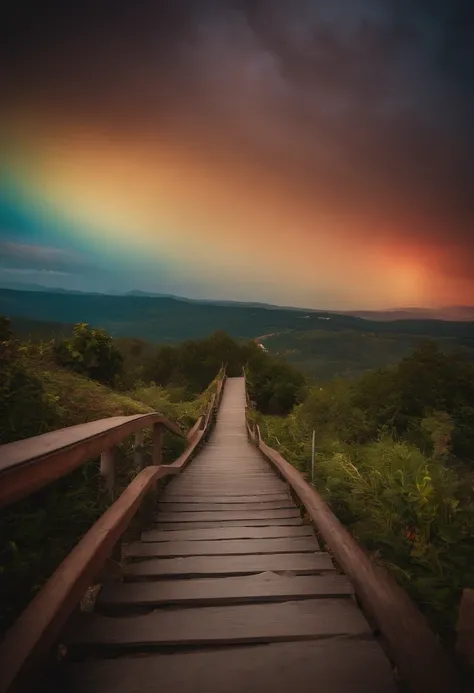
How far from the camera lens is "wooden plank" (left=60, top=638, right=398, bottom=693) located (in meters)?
1.51

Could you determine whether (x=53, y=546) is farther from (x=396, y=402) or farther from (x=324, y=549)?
(x=396, y=402)

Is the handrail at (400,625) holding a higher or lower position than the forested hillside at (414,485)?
higher

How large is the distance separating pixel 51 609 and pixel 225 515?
2992mm

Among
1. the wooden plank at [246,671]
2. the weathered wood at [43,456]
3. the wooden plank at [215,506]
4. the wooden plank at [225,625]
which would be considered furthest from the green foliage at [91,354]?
the wooden plank at [246,671]

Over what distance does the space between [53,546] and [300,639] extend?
1727 mm

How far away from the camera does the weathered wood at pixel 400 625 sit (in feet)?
4.35

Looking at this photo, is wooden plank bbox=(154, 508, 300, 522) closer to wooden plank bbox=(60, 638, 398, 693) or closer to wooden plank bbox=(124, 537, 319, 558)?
wooden plank bbox=(124, 537, 319, 558)

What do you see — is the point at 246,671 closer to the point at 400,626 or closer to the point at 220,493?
the point at 400,626

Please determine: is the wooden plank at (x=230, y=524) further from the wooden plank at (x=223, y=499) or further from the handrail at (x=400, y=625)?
the handrail at (x=400, y=625)

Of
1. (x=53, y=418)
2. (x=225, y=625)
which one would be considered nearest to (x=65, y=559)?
(x=225, y=625)

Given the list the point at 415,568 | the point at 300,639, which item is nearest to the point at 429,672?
the point at 300,639

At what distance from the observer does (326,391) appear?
69.7ft

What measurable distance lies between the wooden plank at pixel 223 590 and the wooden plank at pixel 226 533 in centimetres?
88

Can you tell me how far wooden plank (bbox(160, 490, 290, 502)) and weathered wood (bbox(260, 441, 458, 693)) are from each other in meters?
2.66
